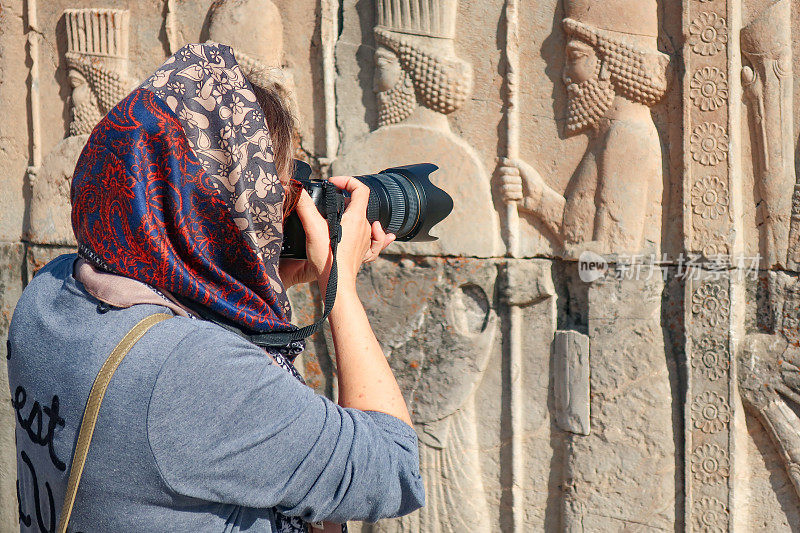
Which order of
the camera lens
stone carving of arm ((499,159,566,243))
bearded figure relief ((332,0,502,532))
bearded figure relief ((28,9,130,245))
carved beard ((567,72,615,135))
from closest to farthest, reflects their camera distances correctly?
the camera lens
carved beard ((567,72,615,135))
stone carving of arm ((499,159,566,243))
bearded figure relief ((332,0,502,532))
bearded figure relief ((28,9,130,245))

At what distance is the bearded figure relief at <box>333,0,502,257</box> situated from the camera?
254 centimetres

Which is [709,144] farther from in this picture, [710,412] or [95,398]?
[95,398]

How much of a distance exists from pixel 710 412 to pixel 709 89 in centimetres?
101

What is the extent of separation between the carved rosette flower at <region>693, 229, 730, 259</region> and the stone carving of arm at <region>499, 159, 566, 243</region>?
0.45m

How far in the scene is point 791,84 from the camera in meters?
2.09

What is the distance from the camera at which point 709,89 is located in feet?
7.07

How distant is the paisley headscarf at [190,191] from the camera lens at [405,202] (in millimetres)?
365

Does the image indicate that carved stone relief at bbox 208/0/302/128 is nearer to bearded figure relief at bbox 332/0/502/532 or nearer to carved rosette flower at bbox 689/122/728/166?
bearded figure relief at bbox 332/0/502/532

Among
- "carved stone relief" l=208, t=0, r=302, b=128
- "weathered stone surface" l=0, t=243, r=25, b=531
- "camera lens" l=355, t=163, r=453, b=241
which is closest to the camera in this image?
"camera lens" l=355, t=163, r=453, b=241

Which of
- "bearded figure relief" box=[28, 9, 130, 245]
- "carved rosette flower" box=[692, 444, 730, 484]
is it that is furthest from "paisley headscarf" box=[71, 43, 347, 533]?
"bearded figure relief" box=[28, 9, 130, 245]

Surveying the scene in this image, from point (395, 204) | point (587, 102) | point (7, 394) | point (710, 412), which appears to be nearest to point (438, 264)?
point (587, 102)

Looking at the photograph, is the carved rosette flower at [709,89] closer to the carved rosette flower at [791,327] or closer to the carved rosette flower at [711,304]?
the carved rosette flower at [711,304]

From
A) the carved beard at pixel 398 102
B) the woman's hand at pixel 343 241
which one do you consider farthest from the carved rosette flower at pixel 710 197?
the woman's hand at pixel 343 241

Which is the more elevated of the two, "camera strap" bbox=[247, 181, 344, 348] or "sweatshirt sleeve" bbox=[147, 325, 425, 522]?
"camera strap" bbox=[247, 181, 344, 348]
